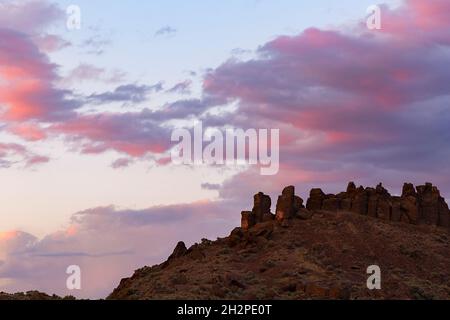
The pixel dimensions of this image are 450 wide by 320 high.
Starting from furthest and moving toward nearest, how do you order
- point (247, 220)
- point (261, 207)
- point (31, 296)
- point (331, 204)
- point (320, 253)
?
point (331, 204) → point (261, 207) → point (247, 220) → point (320, 253) → point (31, 296)

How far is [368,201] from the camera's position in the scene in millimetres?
114375

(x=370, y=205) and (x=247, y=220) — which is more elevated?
(x=370, y=205)

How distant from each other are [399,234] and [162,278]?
109ft

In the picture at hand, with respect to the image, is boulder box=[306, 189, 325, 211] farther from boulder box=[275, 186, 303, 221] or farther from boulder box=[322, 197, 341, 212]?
boulder box=[275, 186, 303, 221]

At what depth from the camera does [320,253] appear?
10081 centimetres

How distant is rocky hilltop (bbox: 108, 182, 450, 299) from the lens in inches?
3514

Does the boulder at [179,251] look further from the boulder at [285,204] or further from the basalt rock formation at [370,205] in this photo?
the boulder at [285,204]

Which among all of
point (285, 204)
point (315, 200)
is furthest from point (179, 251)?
point (315, 200)

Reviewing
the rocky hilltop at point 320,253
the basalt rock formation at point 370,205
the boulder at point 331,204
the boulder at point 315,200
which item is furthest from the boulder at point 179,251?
the boulder at point 331,204

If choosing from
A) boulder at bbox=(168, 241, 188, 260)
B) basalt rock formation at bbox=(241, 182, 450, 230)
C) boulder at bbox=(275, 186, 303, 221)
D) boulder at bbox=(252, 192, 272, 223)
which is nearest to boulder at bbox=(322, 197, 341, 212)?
basalt rock formation at bbox=(241, 182, 450, 230)

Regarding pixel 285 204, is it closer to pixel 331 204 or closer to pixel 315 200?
pixel 315 200
